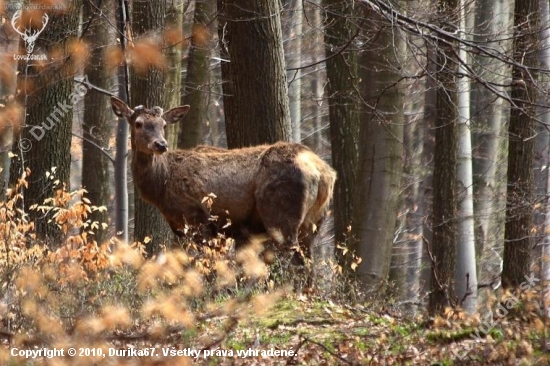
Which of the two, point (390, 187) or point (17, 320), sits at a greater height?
point (390, 187)

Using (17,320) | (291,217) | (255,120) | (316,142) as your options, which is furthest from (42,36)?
(316,142)

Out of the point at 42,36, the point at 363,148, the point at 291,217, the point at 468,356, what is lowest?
the point at 468,356

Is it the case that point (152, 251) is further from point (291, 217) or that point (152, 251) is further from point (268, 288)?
point (268, 288)

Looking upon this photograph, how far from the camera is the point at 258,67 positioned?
13461mm

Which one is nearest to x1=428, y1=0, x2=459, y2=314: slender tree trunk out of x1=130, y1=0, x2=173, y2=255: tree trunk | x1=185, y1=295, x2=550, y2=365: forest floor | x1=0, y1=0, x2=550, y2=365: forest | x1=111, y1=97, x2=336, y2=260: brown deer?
x1=0, y1=0, x2=550, y2=365: forest

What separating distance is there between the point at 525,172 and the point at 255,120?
435cm

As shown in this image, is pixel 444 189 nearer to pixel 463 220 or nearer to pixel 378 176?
pixel 463 220

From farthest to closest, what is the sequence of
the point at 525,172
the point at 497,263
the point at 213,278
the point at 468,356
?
1. the point at 497,263
2. the point at 525,172
3. the point at 213,278
4. the point at 468,356

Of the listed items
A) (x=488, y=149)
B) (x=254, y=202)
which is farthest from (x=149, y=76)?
(x=488, y=149)

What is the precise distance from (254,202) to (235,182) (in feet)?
1.32

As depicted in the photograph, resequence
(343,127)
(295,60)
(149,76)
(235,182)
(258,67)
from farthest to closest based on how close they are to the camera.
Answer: (295,60), (343,127), (149,76), (235,182), (258,67)

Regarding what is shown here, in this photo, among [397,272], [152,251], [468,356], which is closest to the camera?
[468,356]

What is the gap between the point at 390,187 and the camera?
54.9 feet

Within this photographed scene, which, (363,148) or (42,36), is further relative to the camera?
(363,148)
